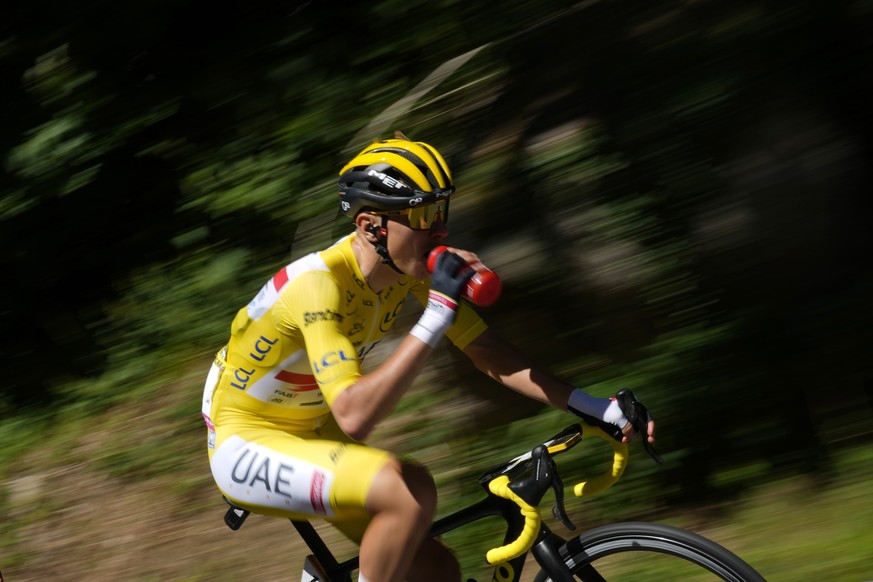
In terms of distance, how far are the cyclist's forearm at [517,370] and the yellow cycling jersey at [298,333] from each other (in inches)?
2.0

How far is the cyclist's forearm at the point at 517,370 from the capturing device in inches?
116

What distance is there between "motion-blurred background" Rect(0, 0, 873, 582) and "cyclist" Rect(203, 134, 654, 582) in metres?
1.29

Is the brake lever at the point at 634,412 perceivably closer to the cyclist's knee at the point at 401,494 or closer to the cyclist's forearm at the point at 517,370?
the cyclist's forearm at the point at 517,370

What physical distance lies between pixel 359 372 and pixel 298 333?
13.5 inches

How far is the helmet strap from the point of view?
2768 mm

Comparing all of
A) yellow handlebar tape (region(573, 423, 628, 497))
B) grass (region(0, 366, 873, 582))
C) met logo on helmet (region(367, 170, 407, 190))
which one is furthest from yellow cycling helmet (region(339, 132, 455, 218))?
grass (region(0, 366, 873, 582))

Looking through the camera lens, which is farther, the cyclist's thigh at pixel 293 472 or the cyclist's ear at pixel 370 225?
the cyclist's ear at pixel 370 225

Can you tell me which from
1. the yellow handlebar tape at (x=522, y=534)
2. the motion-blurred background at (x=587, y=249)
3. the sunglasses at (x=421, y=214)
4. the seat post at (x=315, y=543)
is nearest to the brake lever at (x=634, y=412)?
the yellow handlebar tape at (x=522, y=534)

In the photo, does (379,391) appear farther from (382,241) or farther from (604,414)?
(604,414)

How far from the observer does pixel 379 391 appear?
2.45 meters

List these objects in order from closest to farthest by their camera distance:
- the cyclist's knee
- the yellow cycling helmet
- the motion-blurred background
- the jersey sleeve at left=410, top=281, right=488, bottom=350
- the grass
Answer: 1. the cyclist's knee
2. the yellow cycling helmet
3. the jersey sleeve at left=410, top=281, right=488, bottom=350
4. the grass
5. the motion-blurred background

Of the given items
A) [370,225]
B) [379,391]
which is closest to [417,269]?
[370,225]

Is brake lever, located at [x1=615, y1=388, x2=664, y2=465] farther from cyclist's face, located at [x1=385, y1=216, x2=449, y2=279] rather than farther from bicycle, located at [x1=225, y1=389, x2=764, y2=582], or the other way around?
cyclist's face, located at [x1=385, y1=216, x2=449, y2=279]

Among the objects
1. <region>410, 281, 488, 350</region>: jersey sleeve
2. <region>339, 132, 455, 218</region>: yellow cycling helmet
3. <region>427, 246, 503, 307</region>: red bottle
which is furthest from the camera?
<region>410, 281, 488, 350</region>: jersey sleeve
